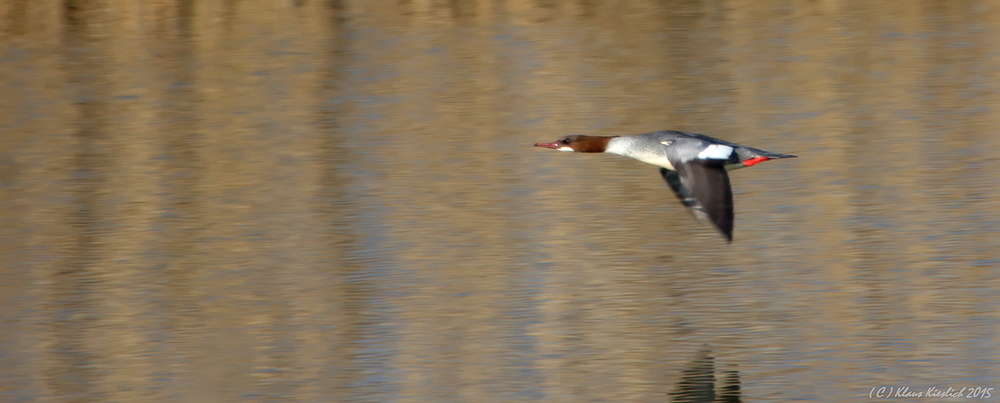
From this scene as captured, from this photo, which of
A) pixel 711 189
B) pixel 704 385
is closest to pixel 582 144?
pixel 711 189

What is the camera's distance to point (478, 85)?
504 inches

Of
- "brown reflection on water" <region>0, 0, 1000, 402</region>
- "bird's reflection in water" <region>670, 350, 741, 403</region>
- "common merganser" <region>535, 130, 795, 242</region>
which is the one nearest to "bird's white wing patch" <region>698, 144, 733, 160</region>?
"common merganser" <region>535, 130, 795, 242</region>

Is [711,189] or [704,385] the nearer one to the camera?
[704,385]

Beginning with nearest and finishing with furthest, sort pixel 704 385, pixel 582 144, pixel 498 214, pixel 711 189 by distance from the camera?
Result: pixel 704 385
pixel 711 189
pixel 582 144
pixel 498 214

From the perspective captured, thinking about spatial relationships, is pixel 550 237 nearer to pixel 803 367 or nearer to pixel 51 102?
pixel 803 367

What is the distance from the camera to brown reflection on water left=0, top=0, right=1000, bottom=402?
22.0ft

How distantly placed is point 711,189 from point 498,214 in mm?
2555

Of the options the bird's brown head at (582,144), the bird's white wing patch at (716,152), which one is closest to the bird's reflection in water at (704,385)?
the bird's white wing patch at (716,152)

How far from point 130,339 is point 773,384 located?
3.23 meters

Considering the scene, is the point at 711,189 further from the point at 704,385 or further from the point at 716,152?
the point at 704,385

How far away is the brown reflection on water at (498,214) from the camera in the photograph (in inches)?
264

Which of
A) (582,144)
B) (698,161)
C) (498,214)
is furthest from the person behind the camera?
(498,214)

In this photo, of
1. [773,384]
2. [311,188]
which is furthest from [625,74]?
[773,384]

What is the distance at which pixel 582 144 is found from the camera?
742cm
